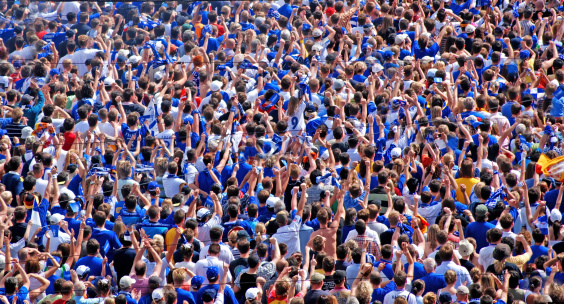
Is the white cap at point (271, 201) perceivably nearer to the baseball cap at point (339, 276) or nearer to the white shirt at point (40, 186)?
the baseball cap at point (339, 276)

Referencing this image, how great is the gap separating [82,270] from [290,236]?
6.98 ft

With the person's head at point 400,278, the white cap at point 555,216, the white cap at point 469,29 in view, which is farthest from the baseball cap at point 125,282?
the white cap at point 469,29

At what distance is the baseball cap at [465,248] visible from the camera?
981 centimetres

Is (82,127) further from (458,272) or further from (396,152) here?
(458,272)

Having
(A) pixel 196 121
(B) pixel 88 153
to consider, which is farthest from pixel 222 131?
(B) pixel 88 153

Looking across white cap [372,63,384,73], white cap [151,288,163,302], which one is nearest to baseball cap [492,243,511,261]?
white cap [151,288,163,302]

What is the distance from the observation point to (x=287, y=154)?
1253cm

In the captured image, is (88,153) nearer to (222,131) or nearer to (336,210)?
(222,131)

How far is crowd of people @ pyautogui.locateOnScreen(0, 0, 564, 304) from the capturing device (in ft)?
31.8

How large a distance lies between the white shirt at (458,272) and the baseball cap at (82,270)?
3365 millimetres

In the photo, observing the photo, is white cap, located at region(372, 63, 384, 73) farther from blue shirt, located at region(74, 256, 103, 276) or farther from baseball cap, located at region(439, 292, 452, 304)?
baseball cap, located at region(439, 292, 452, 304)

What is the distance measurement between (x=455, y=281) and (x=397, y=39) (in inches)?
271

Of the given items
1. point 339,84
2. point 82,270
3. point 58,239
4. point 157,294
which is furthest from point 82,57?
point 157,294

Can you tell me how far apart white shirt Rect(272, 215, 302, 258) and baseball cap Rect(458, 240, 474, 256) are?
67.8 inches
